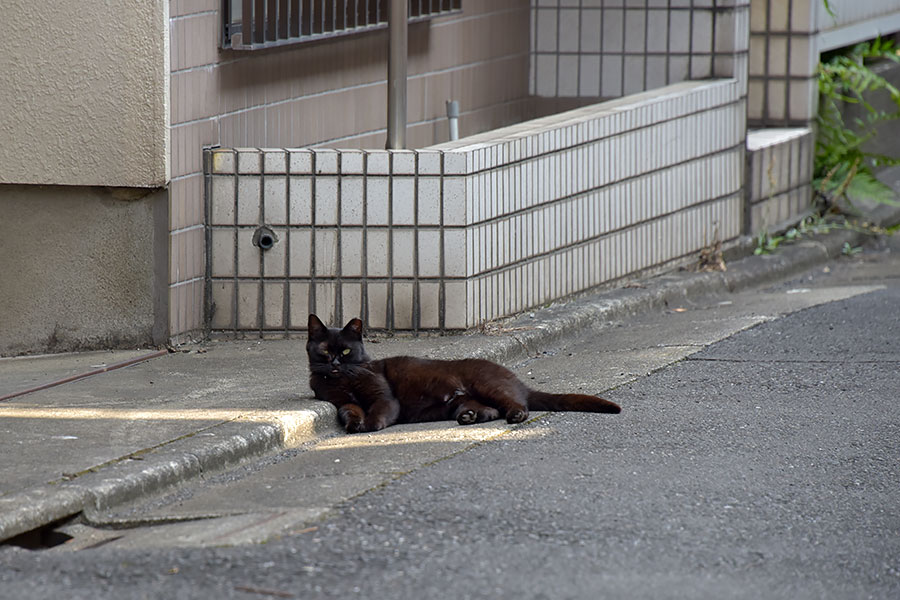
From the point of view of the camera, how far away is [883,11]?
1343 cm

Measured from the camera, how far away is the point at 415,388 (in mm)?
5996

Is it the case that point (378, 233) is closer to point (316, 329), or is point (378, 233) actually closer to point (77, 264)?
point (316, 329)

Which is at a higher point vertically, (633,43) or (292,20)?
(633,43)

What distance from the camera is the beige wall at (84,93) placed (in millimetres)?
6629

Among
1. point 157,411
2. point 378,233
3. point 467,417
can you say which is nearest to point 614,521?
point 467,417

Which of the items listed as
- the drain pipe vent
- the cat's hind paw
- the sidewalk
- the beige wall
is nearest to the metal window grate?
the beige wall

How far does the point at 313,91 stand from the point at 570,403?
293 centimetres

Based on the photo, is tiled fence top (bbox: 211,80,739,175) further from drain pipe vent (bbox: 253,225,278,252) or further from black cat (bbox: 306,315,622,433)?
black cat (bbox: 306,315,622,433)

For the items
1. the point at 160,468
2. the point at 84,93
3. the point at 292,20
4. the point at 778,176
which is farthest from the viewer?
the point at 778,176

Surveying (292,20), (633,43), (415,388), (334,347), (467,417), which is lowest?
(467,417)

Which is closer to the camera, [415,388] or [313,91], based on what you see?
[415,388]

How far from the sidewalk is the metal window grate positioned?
1597 mm

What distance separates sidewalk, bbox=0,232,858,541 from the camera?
478 centimetres

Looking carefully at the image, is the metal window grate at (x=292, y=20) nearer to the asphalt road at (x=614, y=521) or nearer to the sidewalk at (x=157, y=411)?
the sidewalk at (x=157, y=411)
